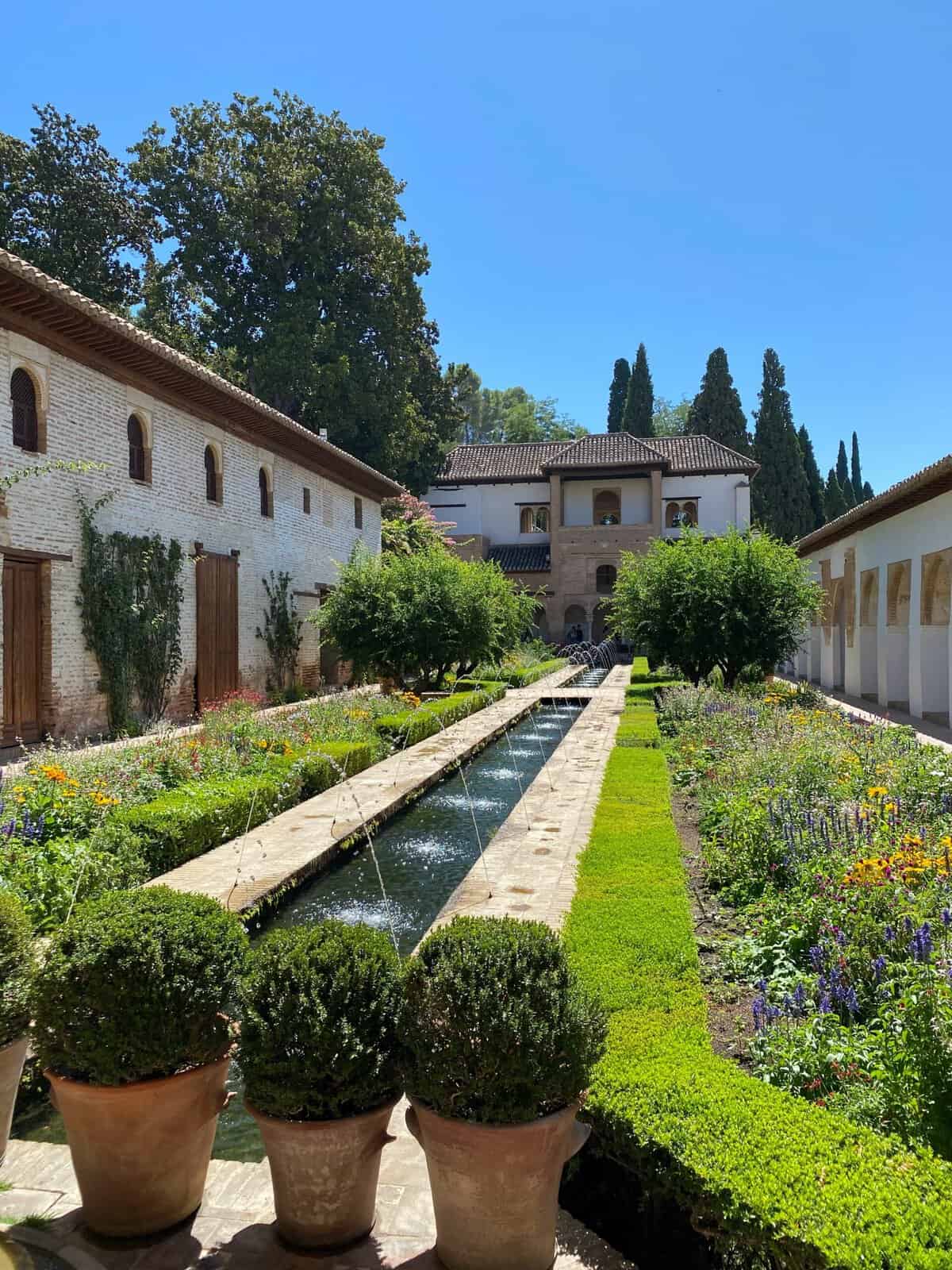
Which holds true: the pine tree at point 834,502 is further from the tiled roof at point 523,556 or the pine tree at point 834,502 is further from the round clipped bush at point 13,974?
the round clipped bush at point 13,974

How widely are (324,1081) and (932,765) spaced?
6184mm

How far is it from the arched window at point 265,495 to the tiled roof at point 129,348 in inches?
27.9

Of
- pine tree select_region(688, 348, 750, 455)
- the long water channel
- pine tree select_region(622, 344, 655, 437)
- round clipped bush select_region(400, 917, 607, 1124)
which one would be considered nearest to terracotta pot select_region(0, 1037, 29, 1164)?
the long water channel

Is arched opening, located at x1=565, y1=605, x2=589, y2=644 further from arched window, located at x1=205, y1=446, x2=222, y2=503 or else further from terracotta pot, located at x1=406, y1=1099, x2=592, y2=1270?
terracotta pot, located at x1=406, y1=1099, x2=592, y2=1270

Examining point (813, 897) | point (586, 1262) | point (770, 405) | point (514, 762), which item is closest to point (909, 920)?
point (813, 897)

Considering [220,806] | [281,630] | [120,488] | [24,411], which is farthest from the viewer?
[281,630]

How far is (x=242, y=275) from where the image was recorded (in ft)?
99.1

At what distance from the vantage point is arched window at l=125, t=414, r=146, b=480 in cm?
1396

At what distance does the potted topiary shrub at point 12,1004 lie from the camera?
9.36 feet

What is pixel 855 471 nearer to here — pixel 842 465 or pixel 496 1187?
pixel 842 465

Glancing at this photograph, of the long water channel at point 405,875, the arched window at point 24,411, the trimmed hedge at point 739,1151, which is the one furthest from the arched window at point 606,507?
the trimmed hedge at point 739,1151

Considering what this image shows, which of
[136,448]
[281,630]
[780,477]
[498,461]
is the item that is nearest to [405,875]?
[136,448]

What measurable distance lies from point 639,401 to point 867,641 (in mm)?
30043

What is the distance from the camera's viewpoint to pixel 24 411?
11641mm
